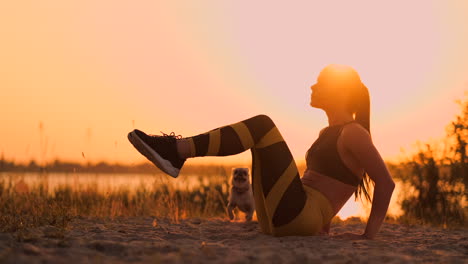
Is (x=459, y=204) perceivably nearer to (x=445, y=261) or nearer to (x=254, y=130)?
(x=445, y=261)

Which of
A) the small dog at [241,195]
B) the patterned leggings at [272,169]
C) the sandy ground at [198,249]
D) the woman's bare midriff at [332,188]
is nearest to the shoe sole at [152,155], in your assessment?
the patterned leggings at [272,169]

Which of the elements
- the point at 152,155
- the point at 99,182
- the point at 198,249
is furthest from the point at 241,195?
the point at 198,249

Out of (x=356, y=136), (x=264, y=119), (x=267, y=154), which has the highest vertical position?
(x=264, y=119)

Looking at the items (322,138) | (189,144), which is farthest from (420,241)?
(189,144)

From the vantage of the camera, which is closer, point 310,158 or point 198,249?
point 198,249

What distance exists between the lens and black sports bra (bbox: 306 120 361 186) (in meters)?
3.56

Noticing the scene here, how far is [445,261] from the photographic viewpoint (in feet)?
10.0

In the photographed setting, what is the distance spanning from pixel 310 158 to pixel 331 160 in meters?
0.26

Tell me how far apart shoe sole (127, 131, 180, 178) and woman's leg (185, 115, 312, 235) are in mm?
194

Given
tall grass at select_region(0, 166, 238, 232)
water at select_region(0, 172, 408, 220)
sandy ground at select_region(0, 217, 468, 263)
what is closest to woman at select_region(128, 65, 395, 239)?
sandy ground at select_region(0, 217, 468, 263)

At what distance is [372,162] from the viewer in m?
3.45

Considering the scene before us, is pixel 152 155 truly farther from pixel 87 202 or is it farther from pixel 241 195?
pixel 87 202

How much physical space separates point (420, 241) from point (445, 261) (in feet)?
3.53

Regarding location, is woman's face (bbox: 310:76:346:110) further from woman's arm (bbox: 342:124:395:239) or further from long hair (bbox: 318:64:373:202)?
woman's arm (bbox: 342:124:395:239)
